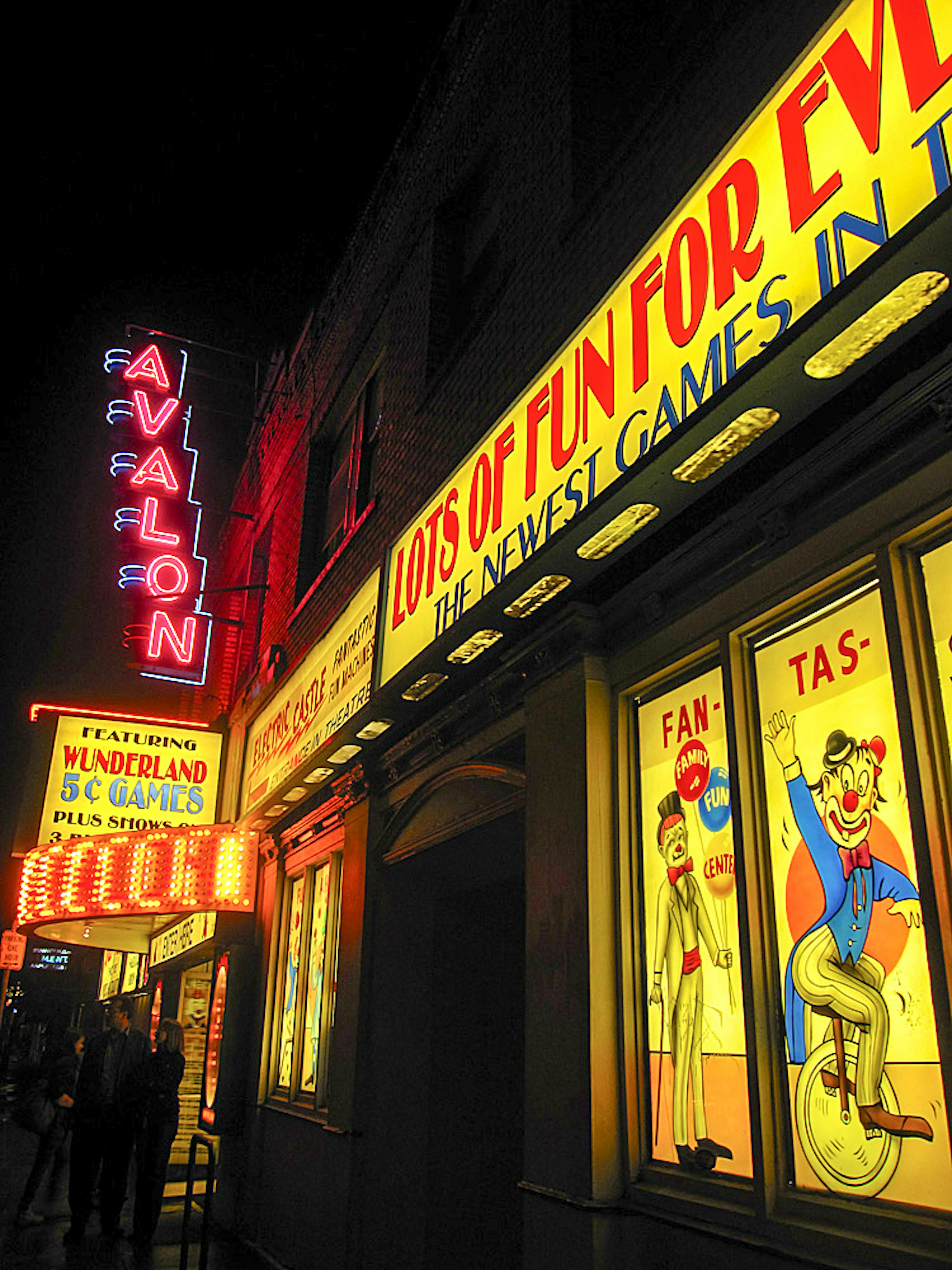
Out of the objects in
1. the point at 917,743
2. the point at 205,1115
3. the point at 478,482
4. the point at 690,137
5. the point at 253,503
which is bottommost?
the point at 205,1115

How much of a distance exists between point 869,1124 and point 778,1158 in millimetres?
487

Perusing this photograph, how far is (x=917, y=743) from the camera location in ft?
11.0

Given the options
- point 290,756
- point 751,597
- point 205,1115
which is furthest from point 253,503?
point 751,597

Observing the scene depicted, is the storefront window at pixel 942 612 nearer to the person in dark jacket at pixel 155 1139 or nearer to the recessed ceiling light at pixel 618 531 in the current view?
the recessed ceiling light at pixel 618 531

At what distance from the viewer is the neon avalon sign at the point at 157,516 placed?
45.0ft

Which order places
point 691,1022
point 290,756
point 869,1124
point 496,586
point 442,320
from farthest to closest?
point 290,756 → point 442,320 → point 496,586 → point 691,1022 → point 869,1124

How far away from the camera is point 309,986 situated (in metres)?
9.59

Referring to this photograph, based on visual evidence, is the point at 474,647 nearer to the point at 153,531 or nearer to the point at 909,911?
the point at 909,911

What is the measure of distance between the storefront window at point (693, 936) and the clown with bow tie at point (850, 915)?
0.42 meters

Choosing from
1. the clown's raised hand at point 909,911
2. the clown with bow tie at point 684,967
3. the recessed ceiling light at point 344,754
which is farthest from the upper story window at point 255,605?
the clown's raised hand at point 909,911

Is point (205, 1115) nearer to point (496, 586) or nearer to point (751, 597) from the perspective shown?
point (496, 586)

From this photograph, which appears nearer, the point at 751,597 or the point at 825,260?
the point at 825,260

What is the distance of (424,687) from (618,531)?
2.49 metres

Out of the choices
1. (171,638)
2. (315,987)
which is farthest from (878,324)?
(171,638)
